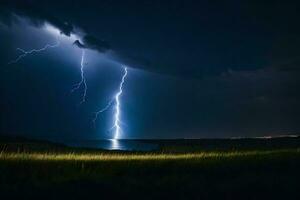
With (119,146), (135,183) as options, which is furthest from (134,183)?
(119,146)

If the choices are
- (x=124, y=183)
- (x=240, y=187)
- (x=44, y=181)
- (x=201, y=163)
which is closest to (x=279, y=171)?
(x=201, y=163)

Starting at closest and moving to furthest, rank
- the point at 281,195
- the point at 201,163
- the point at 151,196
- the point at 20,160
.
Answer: the point at 151,196
the point at 281,195
the point at 20,160
the point at 201,163

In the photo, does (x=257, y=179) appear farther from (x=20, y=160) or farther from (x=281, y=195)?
(x=20, y=160)

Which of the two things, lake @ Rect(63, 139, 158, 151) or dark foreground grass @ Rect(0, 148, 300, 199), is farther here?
lake @ Rect(63, 139, 158, 151)

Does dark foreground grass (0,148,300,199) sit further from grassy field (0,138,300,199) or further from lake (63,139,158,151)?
lake (63,139,158,151)

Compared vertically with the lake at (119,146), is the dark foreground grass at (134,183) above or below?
below

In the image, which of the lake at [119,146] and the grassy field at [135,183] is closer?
the grassy field at [135,183]

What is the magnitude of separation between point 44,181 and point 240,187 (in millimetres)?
5472

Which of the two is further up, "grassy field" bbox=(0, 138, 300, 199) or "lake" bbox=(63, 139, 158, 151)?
"lake" bbox=(63, 139, 158, 151)

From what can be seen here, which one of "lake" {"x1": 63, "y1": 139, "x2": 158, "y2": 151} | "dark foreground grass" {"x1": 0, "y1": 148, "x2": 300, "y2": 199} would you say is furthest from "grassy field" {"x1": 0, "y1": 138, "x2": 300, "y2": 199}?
"lake" {"x1": 63, "y1": 139, "x2": 158, "y2": 151}

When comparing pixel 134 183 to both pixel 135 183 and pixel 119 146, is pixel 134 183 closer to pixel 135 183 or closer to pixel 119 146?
pixel 135 183

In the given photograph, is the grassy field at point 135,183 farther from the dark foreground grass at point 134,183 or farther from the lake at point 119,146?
the lake at point 119,146

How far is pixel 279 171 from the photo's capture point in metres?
19.0

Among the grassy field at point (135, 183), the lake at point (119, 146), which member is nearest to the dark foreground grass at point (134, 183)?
the grassy field at point (135, 183)
